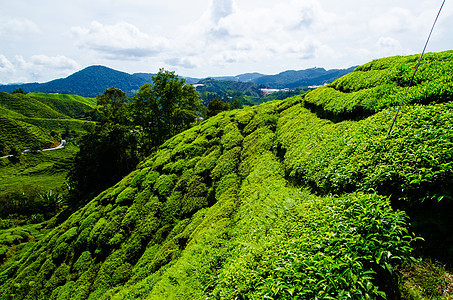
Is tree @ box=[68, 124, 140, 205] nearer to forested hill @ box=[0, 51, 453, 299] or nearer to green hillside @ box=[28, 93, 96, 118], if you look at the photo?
forested hill @ box=[0, 51, 453, 299]

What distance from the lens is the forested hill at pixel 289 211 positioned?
155 inches

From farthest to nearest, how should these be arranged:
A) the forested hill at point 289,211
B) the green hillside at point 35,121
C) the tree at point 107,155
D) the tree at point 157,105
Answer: the green hillside at point 35,121
the tree at point 107,155
the tree at point 157,105
the forested hill at point 289,211

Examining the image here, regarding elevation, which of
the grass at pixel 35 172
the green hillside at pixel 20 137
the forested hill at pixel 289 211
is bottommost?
the grass at pixel 35 172

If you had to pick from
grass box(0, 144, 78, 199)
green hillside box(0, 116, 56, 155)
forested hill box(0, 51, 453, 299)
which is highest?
forested hill box(0, 51, 453, 299)

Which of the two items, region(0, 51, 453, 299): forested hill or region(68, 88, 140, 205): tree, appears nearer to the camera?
region(0, 51, 453, 299): forested hill

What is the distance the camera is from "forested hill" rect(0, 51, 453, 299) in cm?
393

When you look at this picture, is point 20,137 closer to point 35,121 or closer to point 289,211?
point 35,121

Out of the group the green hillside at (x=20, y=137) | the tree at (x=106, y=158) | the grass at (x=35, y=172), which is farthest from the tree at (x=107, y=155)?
the green hillside at (x=20, y=137)

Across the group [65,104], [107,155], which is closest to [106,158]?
[107,155]

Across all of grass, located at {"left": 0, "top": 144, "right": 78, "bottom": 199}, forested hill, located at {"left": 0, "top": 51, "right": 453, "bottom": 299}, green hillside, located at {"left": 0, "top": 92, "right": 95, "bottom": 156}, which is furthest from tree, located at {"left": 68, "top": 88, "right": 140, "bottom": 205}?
green hillside, located at {"left": 0, "top": 92, "right": 95, "bottom": 156}

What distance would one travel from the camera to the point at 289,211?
686 centimetres

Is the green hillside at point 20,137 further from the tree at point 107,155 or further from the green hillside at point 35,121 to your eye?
the tree at point 107,155

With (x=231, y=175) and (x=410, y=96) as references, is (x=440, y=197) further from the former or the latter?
(x=231, y=175)

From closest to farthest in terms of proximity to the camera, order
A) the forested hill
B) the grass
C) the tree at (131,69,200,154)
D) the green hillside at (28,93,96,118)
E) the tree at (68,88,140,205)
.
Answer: the forested hill
the tree at (131,69,200,154)
the tree at (68,88,140,205)
the grass
the green hillside at (28,93,96,118)
